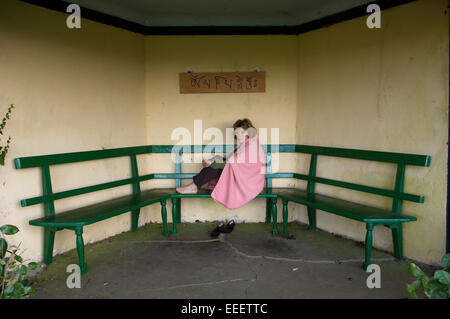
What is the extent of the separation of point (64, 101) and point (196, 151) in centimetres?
201

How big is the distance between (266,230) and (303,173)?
104 centimetres

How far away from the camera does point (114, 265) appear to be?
3.93m

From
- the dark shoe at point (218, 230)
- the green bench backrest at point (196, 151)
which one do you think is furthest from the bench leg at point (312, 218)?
the dark shoe at point (218, 230)

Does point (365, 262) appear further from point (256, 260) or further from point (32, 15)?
point (32, 15)

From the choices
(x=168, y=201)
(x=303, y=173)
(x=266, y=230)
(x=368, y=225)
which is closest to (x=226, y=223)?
(x=266, y=230)

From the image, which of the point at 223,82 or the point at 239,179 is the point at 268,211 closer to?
the point at 239,179

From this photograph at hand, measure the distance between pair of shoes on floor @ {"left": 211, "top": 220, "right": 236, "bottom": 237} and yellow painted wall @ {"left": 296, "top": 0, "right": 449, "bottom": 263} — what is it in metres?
1.28

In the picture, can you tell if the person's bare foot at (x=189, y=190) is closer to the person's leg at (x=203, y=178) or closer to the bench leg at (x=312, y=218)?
the person's leg at (x=203, y=178)

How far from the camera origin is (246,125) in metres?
5.04

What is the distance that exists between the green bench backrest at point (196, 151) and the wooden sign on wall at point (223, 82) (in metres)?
0.85

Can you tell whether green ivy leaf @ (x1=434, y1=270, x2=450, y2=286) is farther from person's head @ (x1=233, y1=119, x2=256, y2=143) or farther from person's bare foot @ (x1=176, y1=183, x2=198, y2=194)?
person's bare foot @ (x1=176, y1=183, x2=198, y2=194)

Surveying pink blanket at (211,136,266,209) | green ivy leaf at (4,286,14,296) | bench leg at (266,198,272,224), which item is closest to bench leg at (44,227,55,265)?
green ivy leaf at (4,286,14,296)

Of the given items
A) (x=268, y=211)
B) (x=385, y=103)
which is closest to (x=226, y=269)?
(x=268, y=211)

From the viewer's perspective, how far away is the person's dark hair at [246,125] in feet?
16.5
